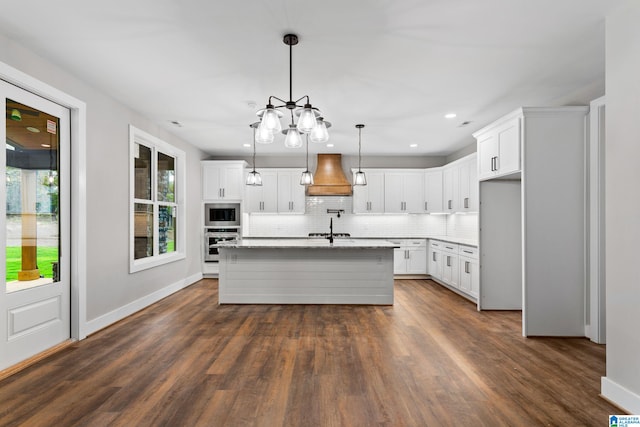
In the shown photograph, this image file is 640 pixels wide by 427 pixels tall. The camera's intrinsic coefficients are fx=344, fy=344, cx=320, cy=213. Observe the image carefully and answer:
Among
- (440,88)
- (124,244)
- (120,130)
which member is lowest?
(124,244)

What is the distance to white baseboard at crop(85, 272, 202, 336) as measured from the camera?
3.86 meters

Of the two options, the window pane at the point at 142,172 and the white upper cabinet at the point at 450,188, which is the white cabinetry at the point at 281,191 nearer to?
the window pane at the point at 142,172

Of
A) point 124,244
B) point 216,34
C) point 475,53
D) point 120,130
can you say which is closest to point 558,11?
point 475,53

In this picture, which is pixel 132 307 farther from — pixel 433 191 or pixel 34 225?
pixel 433 191

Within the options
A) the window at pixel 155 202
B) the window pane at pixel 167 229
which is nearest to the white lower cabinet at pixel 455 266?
the window at pixel 155 202

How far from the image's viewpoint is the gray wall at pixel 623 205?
7.32 feet

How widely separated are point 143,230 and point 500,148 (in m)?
5.02

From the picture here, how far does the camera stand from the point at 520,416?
222 cm

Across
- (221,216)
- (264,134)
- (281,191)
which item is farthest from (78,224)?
(281,191)

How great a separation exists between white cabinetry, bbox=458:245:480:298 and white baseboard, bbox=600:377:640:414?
102 inches

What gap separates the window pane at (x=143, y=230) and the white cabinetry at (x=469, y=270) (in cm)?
494

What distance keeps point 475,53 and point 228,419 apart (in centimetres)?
346

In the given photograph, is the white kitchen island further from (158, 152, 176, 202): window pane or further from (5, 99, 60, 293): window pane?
(5, 99, 60, 293): window pane

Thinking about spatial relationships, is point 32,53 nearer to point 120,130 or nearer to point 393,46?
point 120,130
